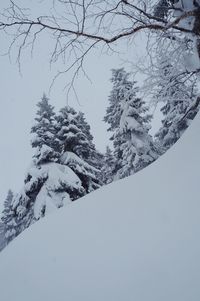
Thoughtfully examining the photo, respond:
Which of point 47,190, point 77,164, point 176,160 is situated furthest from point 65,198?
point 176,160

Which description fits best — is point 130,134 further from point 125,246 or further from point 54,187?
point 125,246

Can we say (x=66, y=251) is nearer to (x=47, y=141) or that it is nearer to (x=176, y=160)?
(x=176, y=160)

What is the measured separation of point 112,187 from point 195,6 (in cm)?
337

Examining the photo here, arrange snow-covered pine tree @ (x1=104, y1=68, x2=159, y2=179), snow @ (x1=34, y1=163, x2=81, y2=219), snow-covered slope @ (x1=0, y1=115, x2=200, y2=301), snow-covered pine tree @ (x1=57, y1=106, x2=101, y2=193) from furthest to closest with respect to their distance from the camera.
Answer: snow-covered pine tree @ (x1=104, y1=68, x2=159, y2=179)
snow-covered pine tree @ (x1=57, y1=106, x2=101, y2=193)
snow @ (x1=34, y1=163, x2=81, y2=219)
snow-covered slope @ (x1=0, y1=115, x2=200, y2=301)

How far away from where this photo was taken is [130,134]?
19.1 meters

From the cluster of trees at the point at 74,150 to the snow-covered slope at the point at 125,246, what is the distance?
8.86m

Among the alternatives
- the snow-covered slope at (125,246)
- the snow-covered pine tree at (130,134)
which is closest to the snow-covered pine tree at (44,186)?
the snow-covered pine tree at (130,134)

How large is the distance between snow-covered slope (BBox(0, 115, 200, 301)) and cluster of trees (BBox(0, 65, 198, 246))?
8.86m

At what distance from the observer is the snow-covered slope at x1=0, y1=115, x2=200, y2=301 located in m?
2.43

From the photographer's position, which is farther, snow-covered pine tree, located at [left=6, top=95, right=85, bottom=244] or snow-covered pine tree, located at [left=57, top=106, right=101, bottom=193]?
snow-covered pine tree, located at [left=57, top=106, right=101, bottom=193]

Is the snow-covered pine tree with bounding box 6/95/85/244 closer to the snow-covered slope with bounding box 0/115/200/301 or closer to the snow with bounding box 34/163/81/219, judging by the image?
the snow with bounding box 34/163/81/219

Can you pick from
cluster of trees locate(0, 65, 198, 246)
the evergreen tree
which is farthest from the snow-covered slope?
the evergreen tree

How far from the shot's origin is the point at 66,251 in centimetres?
354

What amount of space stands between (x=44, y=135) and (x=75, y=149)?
2.19 m
